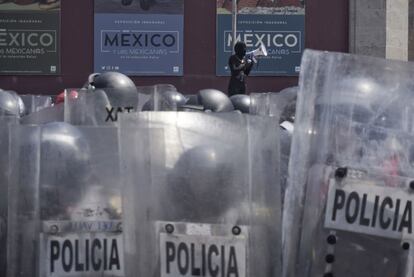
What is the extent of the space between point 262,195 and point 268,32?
16.8m

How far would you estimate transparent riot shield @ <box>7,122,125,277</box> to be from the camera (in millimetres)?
3525

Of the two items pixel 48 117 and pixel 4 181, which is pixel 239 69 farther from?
pixel 4 181

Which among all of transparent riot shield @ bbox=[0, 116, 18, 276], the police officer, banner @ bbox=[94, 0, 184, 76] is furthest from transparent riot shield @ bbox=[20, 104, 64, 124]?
banner @ bbox=[94, 0, 184, 76]

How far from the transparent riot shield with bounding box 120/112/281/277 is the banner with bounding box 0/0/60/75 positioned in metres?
16.7

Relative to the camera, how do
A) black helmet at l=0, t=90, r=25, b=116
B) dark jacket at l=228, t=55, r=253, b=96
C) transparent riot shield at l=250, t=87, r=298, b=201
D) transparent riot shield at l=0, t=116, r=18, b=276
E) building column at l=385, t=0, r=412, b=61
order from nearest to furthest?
transparent riot shield at l=0, t=116, r=18, b=276, transparent riot shield at l=250, t=87, r=298, b=201, black helmet at l=0, t=90, r=25, b=116, dark jacket at l=228, t=55, r=253, b=96, building column at l=385, t=0, r=412, b=61

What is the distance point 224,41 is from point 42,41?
4.11 meters

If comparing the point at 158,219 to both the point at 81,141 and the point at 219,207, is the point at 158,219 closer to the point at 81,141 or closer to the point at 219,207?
the point at 219,207

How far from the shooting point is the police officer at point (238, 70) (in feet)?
45.5

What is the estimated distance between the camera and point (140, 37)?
19.8 metres

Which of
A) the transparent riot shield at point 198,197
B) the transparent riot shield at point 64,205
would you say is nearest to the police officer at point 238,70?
the transparent riot shield at point 64,205

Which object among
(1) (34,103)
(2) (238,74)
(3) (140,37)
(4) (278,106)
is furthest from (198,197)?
(3) (140,37)

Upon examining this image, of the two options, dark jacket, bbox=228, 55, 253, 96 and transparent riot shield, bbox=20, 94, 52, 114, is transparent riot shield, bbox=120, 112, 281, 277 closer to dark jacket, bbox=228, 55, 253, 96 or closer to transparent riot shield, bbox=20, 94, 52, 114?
transparent riot shield, bbox=20, 94, 52, 114

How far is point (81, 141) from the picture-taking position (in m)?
3.65

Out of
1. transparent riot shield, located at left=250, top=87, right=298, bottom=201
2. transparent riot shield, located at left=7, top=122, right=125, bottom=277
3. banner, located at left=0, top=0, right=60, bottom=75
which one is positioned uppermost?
banner, located at left=0, top=0, right=60, bottom=75
